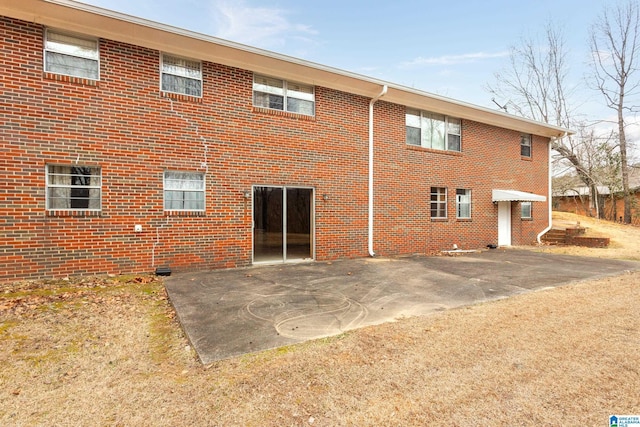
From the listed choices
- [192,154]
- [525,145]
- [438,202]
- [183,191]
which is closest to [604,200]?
[525,145]

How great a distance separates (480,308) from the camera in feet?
16.2

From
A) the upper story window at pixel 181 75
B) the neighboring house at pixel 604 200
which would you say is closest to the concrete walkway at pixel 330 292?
the upper story window at pixel 181 75

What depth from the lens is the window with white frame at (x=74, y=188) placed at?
6.41 meters

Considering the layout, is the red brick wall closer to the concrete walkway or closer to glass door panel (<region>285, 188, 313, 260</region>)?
the concrete walkway

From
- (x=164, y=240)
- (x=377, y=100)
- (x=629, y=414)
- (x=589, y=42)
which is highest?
(x=589, y=42)

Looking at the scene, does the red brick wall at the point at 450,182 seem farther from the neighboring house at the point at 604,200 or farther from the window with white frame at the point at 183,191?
the neighboring house at the point at 604,200

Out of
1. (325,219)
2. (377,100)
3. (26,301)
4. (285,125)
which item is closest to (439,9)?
(377,100)

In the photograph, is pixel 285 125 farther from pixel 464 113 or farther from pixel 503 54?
pixel 503 54

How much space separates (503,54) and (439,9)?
51.5 ft

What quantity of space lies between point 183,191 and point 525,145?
14600 mm

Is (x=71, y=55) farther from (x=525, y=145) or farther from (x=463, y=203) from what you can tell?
(x=525, y=145)

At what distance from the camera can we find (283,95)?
885cm

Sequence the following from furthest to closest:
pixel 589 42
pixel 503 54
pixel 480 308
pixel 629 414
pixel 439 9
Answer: pixel 503 54, pixel 589 42, pixel 439 9, pixel 480 308, pixel 629 414

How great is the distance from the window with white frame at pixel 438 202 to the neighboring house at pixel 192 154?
54 mm
